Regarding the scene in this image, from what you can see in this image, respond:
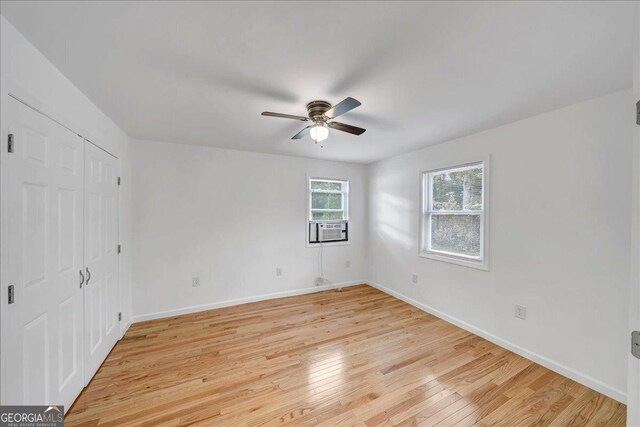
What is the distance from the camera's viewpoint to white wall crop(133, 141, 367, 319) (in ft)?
10.5

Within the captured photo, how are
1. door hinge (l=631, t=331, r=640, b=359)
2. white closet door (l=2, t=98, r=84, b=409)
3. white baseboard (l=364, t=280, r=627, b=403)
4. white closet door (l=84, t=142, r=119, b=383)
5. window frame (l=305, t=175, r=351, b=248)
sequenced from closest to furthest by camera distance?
door hinge (l=631, t=331, r=640, b=359) < white closet door (l=2, t=98, r=84, b=409) < white baseboard (l=364, t=280, r=627, b=403) < white closet door (l=84, t=142, r=119, b=383) < window frame (l=305, t=175, r=351, b=248)

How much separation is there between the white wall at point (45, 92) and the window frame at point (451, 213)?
150 inches

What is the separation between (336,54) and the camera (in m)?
1.46

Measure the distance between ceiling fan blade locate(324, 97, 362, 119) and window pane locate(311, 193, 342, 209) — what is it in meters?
2.41

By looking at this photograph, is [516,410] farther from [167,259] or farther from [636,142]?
[167,259]

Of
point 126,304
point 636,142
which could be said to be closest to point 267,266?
point 126,304

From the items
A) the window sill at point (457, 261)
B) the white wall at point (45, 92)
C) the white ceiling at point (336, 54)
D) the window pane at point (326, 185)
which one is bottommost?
the window sill at point (457, 261)

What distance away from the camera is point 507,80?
1727 millimetres

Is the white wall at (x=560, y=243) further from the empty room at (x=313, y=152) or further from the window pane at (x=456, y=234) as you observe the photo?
the window pane at (x=456, y=234)

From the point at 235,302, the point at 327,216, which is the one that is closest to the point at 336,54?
the point at 327,216

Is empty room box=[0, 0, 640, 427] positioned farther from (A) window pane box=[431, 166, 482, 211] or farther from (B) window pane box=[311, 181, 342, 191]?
(B) window pane box=[311, 181, 342, 191]

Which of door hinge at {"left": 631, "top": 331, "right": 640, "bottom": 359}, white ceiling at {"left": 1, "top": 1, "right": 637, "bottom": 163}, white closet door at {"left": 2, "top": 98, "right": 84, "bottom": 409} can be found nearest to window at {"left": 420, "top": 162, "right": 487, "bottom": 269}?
white ceiling at {"left": 1, "top": 1, "right": 637, "bottom": 163}

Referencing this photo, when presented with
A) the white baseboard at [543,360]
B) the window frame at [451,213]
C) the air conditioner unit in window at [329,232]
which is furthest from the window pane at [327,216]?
the white baseboard at [543,360]

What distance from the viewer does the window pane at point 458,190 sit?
2965 millimetres
